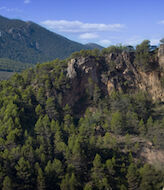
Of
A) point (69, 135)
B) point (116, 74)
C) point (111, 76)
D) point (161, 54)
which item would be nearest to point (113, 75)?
point (111, 76)

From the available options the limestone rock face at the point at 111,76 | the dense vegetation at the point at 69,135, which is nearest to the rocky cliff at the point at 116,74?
the limestone rock face at the point at 111,76

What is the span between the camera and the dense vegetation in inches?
1508

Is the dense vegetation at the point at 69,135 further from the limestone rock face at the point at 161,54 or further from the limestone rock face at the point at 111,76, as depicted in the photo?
the limestone rock face at the point at 161,54

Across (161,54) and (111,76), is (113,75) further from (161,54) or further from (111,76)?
(161,54)

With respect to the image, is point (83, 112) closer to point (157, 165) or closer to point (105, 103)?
point (105, 103)

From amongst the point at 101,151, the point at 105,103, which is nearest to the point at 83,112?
the point at 105,103

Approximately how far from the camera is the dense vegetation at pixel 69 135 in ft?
126

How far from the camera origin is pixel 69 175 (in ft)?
128

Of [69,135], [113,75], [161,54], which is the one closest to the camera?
[69,135]

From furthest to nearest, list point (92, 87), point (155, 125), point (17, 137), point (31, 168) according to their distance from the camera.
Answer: point (92, 87) < point (155, 125) < point (17, 137) < point (31, 168)

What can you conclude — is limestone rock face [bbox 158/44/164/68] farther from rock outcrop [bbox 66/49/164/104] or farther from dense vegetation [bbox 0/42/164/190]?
dense vegetation [bbox 0/42/164/190]

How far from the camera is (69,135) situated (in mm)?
49031

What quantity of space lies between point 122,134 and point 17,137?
79.3 ft

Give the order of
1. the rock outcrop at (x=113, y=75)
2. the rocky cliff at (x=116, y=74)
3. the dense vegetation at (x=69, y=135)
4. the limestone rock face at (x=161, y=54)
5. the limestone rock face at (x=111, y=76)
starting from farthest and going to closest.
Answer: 1. the limestone rock face at (x=161, y=54)
2. the rocky cliff at (x=116, y=74)
3. the rock outcrop at (x=113, y=75)
4. the limestone rock face at (x=111, y=76)
5. the dense vegetation at (x=69, y=135)
